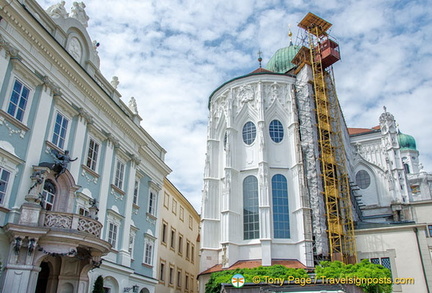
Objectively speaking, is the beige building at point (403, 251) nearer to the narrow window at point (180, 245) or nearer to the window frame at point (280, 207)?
the window frame at point (280, 207)

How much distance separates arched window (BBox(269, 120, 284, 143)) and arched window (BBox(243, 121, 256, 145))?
1.64 m

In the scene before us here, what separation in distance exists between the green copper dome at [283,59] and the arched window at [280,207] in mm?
16633

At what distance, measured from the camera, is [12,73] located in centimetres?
1625

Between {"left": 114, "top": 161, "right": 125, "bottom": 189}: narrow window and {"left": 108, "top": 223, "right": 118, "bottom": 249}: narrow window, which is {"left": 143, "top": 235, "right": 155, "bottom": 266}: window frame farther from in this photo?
{"left": 114, "top": 161, "right": 125, "bottom": 189}: narrow window

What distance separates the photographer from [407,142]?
73.1 metres

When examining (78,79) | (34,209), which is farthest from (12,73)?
(34,209)

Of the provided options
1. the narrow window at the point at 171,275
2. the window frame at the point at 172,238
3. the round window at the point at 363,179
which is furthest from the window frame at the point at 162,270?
the round window at the point at 363,179

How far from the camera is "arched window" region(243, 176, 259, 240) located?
34500 mm

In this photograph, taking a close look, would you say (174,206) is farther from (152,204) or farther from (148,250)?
(148,250)

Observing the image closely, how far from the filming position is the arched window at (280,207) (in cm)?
3391

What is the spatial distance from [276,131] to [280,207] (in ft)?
24.9

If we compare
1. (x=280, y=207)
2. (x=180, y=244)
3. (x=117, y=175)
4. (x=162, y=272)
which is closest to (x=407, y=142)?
(x=280, y=207)

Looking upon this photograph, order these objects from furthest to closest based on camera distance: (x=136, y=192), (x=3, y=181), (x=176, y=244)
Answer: (x=176, y=244), (x=136, y=192), (x=3, y=181)

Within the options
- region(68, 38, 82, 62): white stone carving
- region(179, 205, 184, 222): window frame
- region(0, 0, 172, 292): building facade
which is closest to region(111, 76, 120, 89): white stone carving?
region(0, 0, 172, 292): building facade
